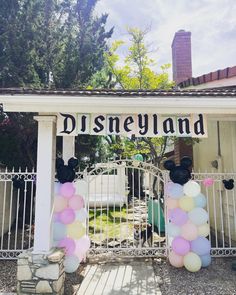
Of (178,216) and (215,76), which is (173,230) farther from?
(215,76)

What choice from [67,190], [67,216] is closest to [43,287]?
[67,216]

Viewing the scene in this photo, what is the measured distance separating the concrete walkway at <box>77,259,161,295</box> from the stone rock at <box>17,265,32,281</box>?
90 cm

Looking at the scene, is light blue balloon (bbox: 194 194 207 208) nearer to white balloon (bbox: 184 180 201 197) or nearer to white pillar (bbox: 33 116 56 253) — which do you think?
white balloon (bbox: 184 180 201 197)

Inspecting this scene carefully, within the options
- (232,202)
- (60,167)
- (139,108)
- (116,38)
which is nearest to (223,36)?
(116,38)

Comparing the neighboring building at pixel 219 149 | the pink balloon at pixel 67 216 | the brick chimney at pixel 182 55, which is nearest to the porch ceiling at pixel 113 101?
the neighboring building at pixel 219 149

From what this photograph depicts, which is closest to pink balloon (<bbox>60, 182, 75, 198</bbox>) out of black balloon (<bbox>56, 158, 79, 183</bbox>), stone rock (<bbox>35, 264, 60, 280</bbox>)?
black balloon (<bbox>56, 158, 79, 183</bbox>)

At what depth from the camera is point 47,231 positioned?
471cm

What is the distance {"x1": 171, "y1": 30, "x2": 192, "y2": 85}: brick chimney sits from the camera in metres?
11.6

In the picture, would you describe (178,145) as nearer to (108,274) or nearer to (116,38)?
(116,38)

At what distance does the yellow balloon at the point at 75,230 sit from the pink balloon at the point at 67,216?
92mm

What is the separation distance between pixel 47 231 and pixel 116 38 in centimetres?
852

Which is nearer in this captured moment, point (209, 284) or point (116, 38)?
point (209, 284)

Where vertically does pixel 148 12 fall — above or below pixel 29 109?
above

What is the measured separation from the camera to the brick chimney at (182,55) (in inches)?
458
